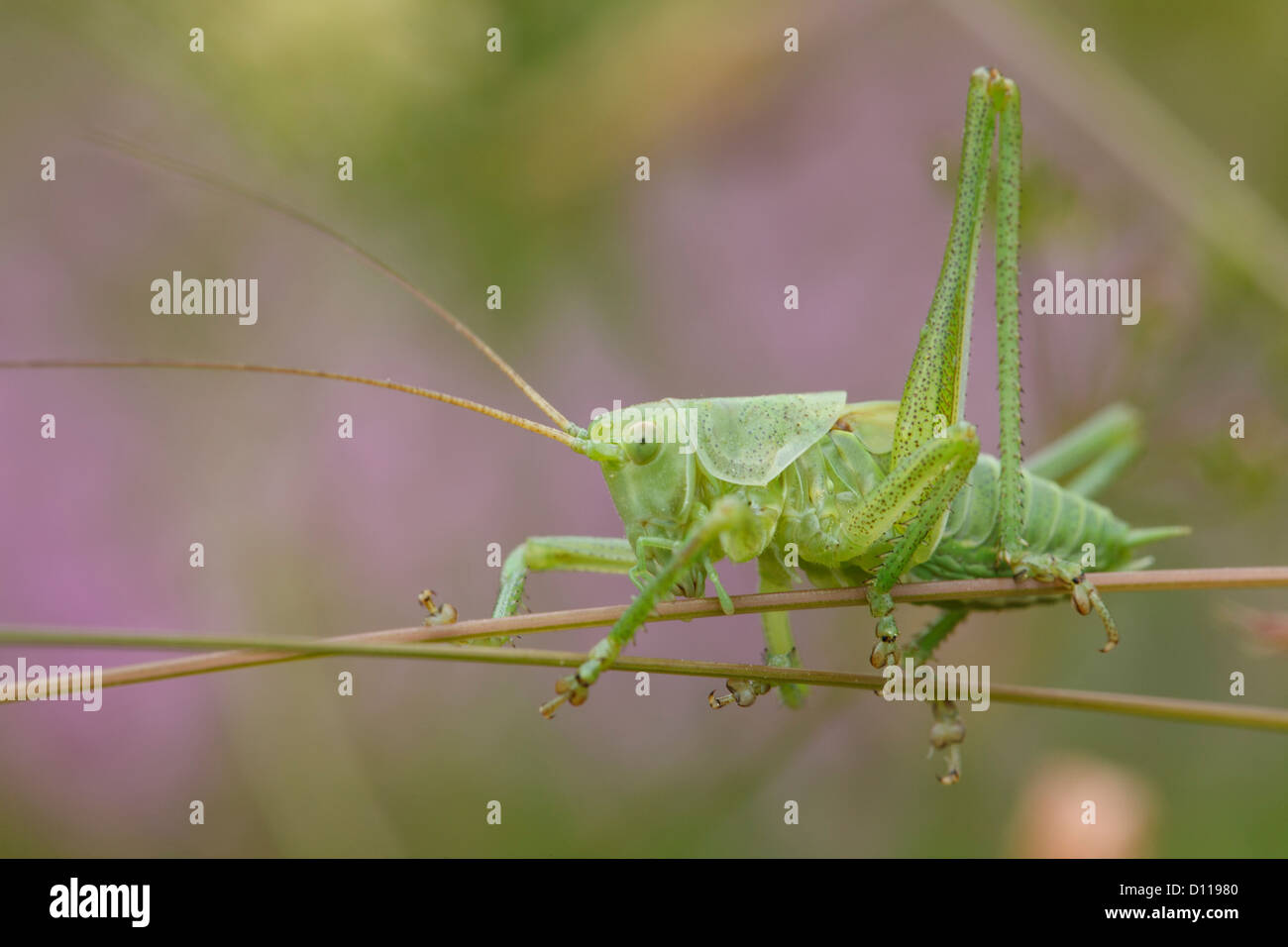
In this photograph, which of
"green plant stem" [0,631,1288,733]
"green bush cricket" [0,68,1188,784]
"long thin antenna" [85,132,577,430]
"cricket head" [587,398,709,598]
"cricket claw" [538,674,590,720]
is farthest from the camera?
"cricket head" [587,398,709,598]

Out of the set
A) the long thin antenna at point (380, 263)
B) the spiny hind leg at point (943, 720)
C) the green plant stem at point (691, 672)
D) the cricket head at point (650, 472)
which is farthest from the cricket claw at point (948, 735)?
the long thin antenna at point (380, 263)

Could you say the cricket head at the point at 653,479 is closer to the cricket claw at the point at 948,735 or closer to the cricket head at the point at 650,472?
the cricket head at the point at 650,472

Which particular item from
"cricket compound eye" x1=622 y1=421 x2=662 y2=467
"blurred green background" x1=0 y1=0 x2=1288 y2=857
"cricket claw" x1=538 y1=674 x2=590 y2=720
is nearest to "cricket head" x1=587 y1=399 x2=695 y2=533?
"cricket compound eye" x1=622 y1=421 x2=662 y2=467

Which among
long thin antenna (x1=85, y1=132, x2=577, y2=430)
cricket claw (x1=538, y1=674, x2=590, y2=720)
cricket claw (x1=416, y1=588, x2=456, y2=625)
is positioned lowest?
cricket claw (x1=538, y1=674, x2=590, y2=720)

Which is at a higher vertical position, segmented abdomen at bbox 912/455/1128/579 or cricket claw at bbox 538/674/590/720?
segmented abdomen at bbox 912/455/1128/579

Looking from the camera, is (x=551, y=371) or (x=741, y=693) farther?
(x=551, y=371)

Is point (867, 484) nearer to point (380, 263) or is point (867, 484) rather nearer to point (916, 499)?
point (916, 499)

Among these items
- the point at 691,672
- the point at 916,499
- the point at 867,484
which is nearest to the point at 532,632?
the point at 691,672

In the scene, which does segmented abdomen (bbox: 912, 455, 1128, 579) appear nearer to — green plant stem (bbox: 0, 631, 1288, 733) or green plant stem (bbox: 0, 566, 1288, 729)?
green plant stem (bbox: 0, 566, 1288, 729)
